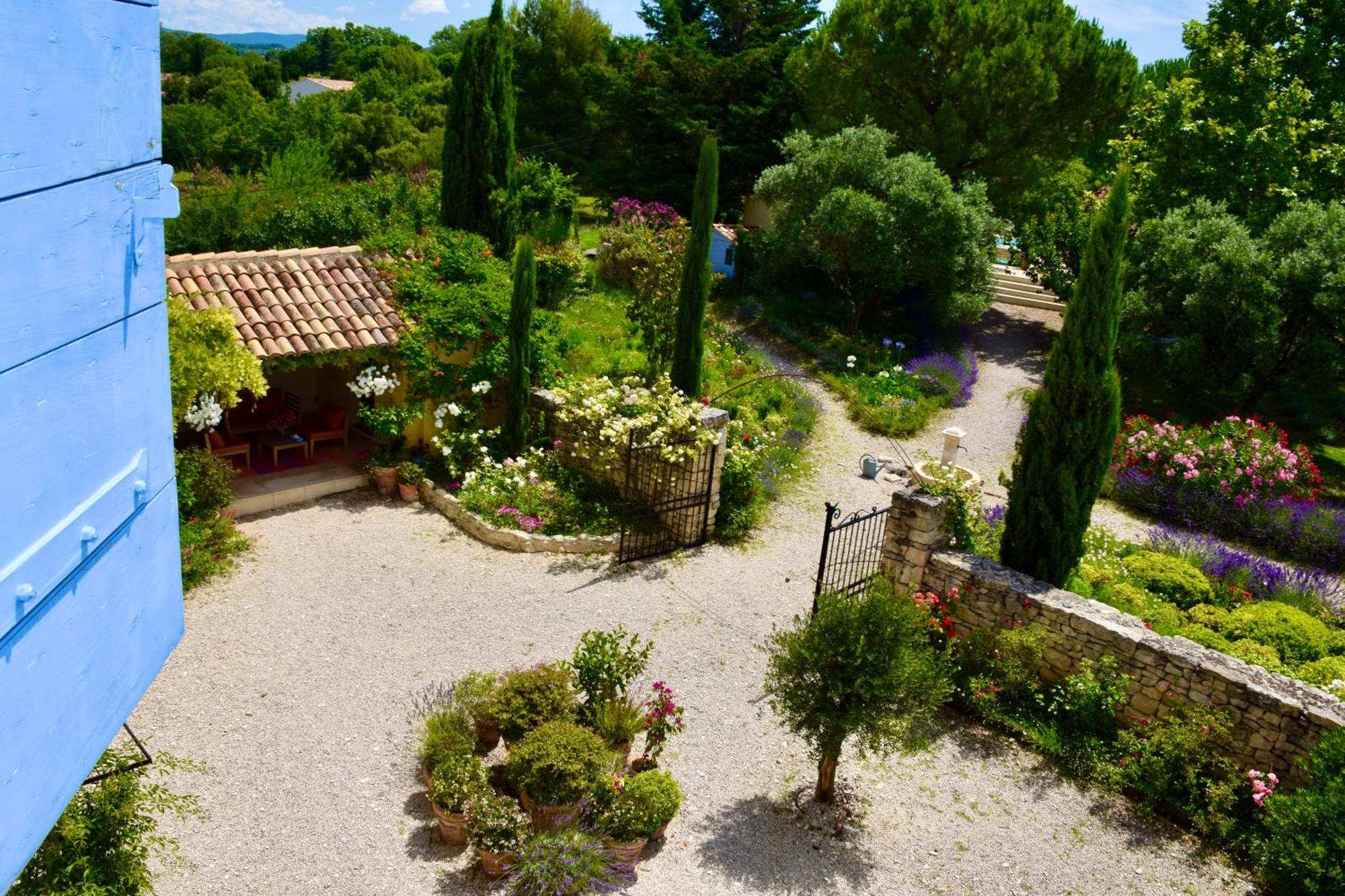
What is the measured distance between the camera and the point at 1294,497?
1566cm

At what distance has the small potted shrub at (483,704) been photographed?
341 inches

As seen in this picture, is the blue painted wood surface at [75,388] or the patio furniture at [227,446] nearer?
the blue painted wood surface at [75,388]

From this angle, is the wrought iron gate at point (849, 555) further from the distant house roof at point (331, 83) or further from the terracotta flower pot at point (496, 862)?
the distant house roof at point (331, 83)

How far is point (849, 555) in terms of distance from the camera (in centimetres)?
1278

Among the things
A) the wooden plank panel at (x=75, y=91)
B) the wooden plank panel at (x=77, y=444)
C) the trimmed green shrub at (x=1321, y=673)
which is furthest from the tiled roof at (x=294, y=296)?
the trimmed green shrub at (x=1321, y=673)

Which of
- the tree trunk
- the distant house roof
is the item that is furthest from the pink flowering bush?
the distant house roof

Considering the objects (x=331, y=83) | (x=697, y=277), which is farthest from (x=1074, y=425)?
(x=331, y=83)

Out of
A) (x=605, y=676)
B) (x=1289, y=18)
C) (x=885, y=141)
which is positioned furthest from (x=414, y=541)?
(x=1289, y=18)

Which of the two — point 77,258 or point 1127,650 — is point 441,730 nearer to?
point 77,258

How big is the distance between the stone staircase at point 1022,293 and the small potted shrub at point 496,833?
23691 mm

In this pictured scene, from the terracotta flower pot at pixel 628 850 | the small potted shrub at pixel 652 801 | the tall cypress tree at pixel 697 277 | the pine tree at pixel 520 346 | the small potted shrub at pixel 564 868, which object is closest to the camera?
the small potted shrub at pixel 564 868

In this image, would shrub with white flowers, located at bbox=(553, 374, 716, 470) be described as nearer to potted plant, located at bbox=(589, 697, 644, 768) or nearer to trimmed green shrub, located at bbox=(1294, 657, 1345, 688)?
potted plant, located at bbox=(589, 697, 644, 768)

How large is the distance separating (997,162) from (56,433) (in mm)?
26446

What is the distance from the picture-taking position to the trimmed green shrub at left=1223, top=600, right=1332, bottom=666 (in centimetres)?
1066
